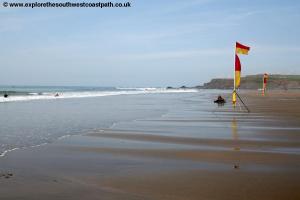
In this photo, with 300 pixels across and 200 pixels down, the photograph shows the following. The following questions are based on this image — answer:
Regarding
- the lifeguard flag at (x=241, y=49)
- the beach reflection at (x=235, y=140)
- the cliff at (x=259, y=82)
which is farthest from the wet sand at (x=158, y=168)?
the cliff at (x=259, y=82)

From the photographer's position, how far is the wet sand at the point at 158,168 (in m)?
5.44

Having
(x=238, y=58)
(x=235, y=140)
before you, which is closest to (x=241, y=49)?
(x=238, y=58)

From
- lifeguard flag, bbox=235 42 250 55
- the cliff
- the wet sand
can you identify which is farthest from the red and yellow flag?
the cliff

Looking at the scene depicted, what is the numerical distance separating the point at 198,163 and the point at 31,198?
11.1ft

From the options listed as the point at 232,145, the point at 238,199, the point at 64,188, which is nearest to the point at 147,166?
the point at 64,188

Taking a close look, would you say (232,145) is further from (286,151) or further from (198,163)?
(198,163)

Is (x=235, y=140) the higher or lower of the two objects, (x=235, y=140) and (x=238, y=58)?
the lower

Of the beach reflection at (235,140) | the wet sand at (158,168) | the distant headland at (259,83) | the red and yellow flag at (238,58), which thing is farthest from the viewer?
the distant headland at (259,83)

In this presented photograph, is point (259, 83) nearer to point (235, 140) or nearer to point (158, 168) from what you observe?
point (235, 140)

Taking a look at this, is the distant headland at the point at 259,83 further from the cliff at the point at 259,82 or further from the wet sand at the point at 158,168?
the wet sand at the point at 158,168

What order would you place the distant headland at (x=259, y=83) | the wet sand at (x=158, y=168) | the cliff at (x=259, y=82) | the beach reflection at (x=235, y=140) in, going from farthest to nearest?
the cliff at (x=259, y=82)
the distant headland at (x=259, y=83)
the beach reflection at (x=235, y=140)
the wet sand at (x=158, y=168)

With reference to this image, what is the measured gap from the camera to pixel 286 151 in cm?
884

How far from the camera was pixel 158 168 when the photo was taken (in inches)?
277

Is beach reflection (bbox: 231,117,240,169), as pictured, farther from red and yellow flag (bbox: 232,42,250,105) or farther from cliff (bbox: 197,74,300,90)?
cliff (bbox: 197,74,300,90)
